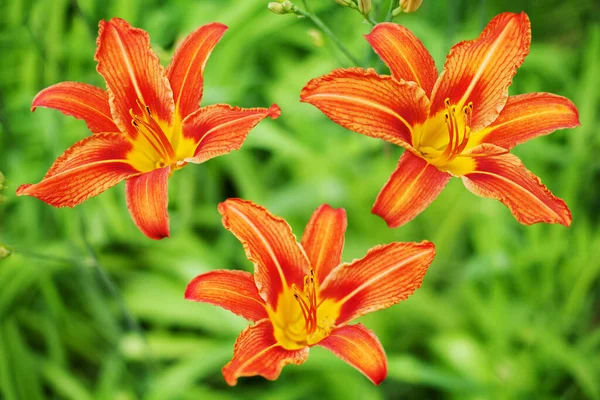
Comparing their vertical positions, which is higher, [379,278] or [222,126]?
[222,126]

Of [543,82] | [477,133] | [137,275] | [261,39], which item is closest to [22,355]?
[137,275]

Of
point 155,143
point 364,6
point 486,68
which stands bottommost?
point 155,143

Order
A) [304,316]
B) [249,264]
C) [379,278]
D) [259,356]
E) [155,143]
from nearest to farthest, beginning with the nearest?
[259,356], [379,278], [304,316], [155,143], [249,264]

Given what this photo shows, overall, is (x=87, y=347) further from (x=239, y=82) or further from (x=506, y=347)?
(x=506, y=347)

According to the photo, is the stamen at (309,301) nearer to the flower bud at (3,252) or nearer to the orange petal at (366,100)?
the orange petal at (366,100)

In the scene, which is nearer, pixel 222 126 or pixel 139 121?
pixel 222 126

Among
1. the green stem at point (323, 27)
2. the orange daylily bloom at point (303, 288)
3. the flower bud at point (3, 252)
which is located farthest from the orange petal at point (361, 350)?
the flower bud at point (3, 252)

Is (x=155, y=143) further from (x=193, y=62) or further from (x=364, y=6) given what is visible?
(x=364, y=6)

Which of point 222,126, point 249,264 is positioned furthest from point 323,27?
point 249,264
